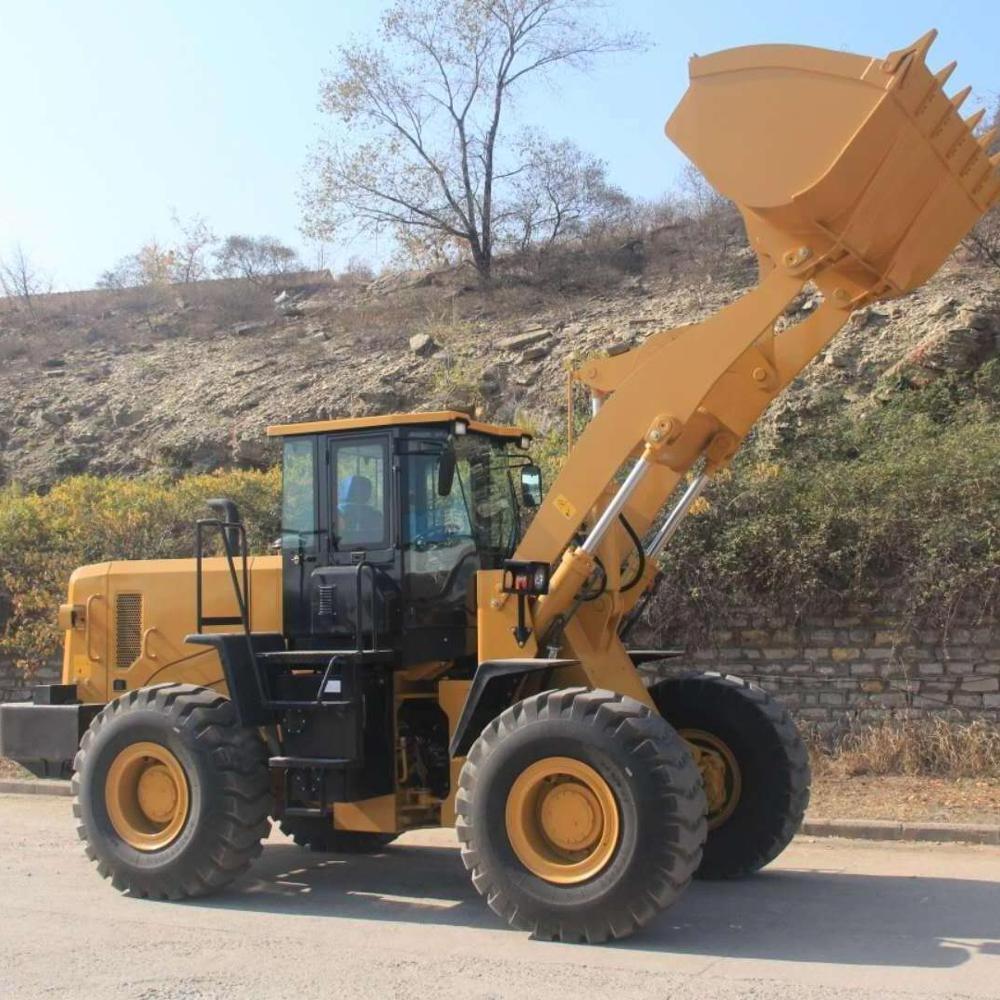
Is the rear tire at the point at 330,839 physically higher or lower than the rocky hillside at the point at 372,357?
lower

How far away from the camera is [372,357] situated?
23.6 metres

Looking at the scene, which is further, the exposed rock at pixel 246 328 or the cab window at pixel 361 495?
the exposed rock at pixel 246 328

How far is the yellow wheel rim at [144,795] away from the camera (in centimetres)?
778

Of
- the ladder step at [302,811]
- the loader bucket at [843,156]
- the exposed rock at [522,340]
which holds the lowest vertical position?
the ladder step at [302,811]

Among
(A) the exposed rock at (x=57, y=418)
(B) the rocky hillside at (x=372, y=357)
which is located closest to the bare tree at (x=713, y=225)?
(B) the rocky hillside at (x=372, y=357)

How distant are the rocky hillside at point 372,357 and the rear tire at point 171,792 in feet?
36.4

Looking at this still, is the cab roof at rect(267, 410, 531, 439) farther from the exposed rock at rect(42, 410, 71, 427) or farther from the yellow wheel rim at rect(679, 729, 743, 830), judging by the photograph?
the exposed rock at rect(42, 410, 71, 427)

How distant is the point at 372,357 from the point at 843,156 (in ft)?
57.6

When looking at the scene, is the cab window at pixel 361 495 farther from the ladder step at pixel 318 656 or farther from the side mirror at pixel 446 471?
the ladder step at pixel 318 656

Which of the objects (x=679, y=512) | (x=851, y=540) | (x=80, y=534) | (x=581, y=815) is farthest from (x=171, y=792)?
(x=80, y=534)

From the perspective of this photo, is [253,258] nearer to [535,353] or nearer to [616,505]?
[535,353]

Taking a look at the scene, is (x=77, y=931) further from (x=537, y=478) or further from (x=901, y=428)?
(x=901, y=428)

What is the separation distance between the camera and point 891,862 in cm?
893

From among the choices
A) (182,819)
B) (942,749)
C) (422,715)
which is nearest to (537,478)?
(422,715)
